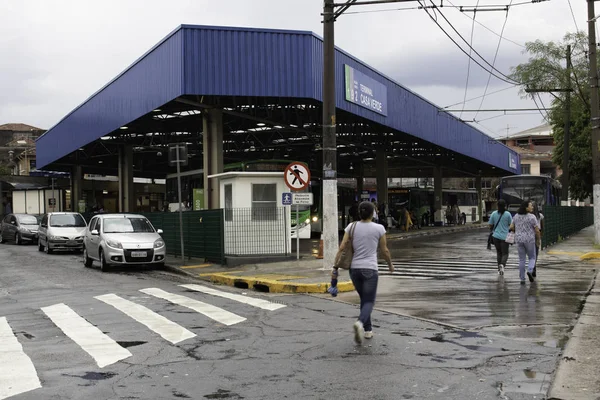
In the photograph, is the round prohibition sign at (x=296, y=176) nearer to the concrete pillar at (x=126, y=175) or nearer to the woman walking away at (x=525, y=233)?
the woman walking away at (x=525, y=233)

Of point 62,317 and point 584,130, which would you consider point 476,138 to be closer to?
point 584,130

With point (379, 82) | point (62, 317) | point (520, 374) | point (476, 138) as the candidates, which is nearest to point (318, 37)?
point (379, 82)

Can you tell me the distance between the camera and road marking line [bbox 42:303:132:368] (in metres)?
7.72

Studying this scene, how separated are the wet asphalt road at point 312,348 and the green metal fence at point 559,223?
12608 millimetres

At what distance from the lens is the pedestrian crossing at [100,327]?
699cm

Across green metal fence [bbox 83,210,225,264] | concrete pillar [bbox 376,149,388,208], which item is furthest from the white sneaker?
Answer: concrete pillar [bbox 376,149,388,208]

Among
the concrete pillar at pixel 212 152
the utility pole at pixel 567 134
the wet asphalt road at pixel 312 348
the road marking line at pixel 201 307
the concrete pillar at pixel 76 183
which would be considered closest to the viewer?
the wet asphalt road at pixel 312 348

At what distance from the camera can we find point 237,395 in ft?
19.7

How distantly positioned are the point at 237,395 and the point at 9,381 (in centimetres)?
228

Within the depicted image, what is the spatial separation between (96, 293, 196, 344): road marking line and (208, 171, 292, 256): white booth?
6817 millimetres

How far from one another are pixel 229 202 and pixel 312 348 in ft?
43.8

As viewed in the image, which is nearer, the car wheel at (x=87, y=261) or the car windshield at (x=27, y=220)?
the car wheel at (x=87, y=261)

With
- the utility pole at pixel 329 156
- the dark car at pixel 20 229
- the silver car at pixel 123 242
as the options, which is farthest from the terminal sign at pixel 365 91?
the dark car at pixel 20 229

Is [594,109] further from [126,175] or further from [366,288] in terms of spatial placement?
[126,175]
